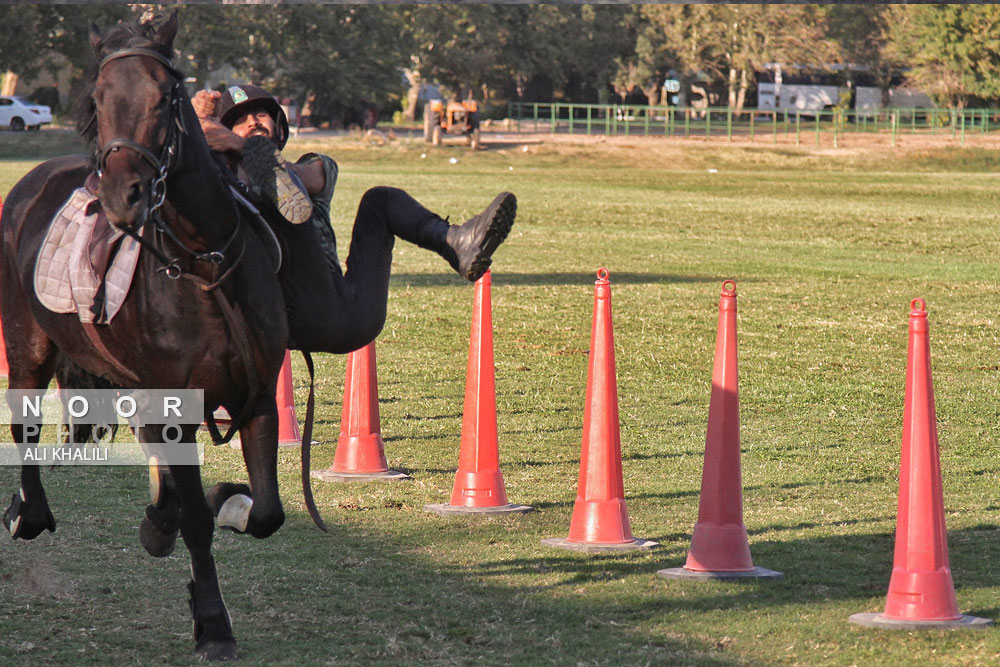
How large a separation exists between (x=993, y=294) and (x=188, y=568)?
1375 centimetres

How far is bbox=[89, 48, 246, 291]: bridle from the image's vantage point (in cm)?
487

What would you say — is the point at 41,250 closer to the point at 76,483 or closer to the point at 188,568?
the point at 188,568

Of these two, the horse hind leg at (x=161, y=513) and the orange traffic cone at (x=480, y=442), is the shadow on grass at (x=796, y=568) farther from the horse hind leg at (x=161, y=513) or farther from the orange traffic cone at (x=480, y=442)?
the horse hind leg at (x=161, y=513)

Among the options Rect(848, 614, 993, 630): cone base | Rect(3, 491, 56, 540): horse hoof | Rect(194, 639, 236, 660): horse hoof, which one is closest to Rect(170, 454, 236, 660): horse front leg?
Rect(194, 639, 236, 660): horse hoof

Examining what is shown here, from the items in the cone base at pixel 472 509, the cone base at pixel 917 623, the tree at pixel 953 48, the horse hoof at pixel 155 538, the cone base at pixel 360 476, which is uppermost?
the tree at pixel 953 48

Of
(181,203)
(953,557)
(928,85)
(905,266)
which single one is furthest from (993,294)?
(928,85)

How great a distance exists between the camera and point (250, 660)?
5.66m

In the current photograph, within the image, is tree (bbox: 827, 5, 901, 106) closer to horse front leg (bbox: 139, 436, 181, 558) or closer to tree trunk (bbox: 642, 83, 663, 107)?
tree trunk (bbox: 642, 83, 663, 107)

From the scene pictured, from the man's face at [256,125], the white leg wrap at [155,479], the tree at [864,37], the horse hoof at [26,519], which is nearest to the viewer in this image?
the white leg wrap at [155,479]

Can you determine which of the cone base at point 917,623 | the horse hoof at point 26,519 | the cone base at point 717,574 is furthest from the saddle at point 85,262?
the cone base at point 917,623

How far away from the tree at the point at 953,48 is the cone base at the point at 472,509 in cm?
6683

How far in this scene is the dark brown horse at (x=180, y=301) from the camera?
4.96 meters

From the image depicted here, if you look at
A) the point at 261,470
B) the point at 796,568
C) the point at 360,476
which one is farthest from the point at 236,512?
the point at 360,476

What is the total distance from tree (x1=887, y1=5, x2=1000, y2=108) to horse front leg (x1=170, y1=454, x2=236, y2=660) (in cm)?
6924
